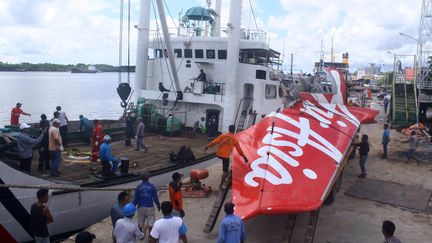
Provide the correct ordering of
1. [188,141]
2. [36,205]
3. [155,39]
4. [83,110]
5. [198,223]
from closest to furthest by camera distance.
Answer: [36,205] → [198,223] → [188,141] → [155,39] → [83,110]

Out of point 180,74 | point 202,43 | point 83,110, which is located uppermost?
point 202,43

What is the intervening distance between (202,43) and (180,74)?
67.8 inches

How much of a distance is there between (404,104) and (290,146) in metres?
18.0

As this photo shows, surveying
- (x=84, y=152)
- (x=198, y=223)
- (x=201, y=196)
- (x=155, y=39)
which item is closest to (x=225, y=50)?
(x=155, y=39)

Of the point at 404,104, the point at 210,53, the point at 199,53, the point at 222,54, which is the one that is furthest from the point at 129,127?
the point at 404,104

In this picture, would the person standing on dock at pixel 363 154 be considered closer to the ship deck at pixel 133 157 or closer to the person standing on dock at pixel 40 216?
the ship deck at pixel 133 157

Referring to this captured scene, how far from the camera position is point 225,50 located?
17094 millimetres

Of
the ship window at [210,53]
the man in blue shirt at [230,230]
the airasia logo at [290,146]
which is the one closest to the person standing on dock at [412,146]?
the airasia logo at [290,146]

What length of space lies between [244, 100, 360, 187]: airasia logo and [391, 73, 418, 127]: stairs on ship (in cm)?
1283

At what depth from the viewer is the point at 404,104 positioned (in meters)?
23.5

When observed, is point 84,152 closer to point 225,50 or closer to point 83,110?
point 225,50

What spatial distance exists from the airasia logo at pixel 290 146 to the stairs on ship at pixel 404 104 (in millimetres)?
12830

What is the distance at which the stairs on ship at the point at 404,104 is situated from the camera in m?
22.2

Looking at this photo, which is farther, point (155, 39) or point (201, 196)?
point (155, 39)
